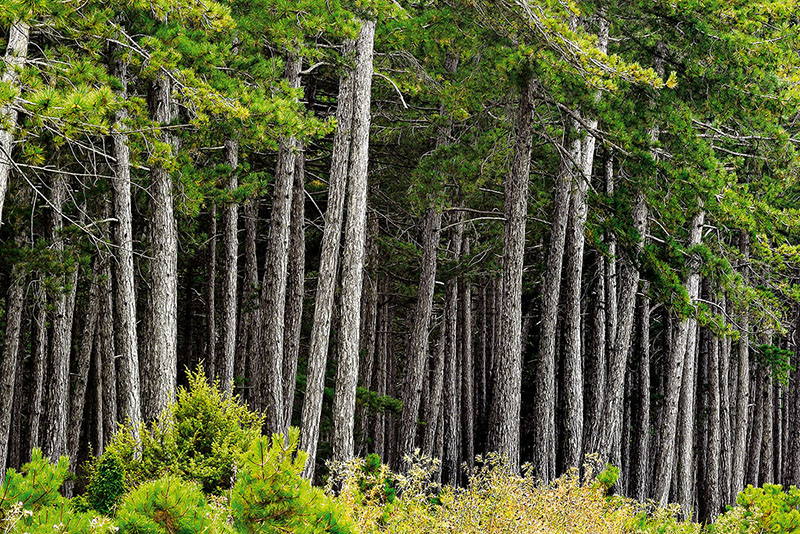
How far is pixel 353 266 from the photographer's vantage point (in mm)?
11070

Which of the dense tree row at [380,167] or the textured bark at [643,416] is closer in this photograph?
the dense tree row at [380,167]

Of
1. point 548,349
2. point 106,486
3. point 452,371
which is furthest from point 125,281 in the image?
point 452,371

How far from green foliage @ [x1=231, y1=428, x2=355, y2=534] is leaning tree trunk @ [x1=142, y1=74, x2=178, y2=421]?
6614mm

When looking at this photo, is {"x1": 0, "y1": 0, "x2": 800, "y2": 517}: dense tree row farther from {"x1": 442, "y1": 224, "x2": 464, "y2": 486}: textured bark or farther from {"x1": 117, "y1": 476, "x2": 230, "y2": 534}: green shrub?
{"x1": 117, "y1": 476, "x2": 230, "y2": 534}: green shrub

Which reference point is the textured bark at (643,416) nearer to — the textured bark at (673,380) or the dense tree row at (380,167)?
the dense tree row at (380,167)

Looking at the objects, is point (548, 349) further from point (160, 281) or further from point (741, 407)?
point (741, 407)

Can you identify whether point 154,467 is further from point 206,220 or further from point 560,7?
point 206,220

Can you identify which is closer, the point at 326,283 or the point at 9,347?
the point at 326,283

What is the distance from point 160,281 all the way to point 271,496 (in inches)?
275

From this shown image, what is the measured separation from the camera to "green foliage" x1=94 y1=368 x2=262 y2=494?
8414 millimetres

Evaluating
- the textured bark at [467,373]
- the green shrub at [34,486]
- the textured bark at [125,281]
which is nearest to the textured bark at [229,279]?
the textured bark at [125,281]

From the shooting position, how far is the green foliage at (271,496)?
4.02 metres

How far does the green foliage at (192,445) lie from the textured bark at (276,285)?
4022mm

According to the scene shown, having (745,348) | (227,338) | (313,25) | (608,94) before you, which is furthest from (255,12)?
(745,348)
